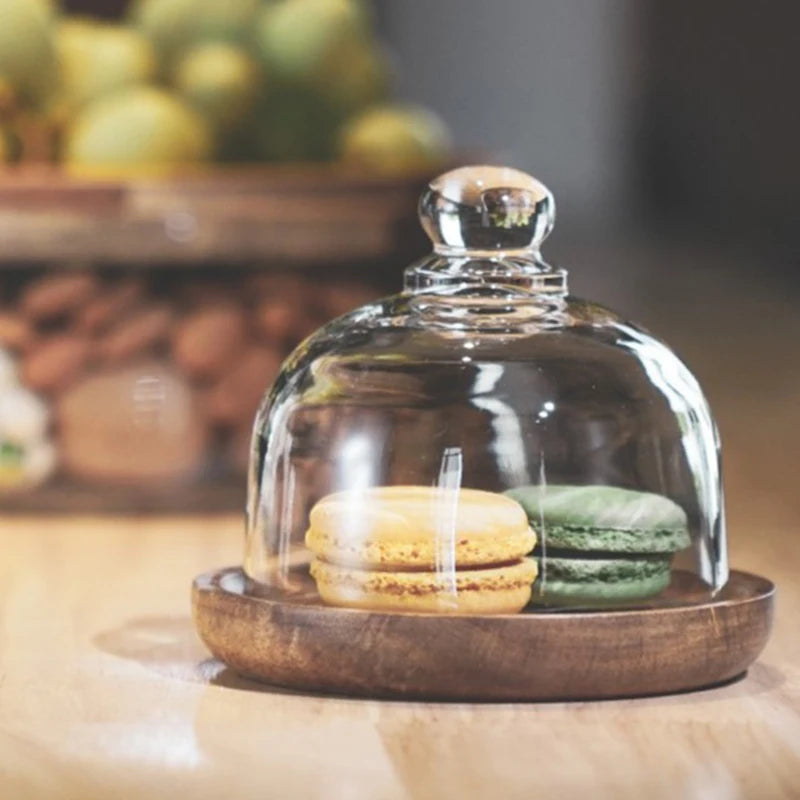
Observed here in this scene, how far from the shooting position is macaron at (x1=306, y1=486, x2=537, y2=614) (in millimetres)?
681

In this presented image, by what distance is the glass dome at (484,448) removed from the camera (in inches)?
27.0

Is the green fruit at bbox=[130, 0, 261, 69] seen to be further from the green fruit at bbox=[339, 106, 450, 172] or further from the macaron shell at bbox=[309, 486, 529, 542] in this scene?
the macaron shell at bbox=[309, 486, 529, 542]

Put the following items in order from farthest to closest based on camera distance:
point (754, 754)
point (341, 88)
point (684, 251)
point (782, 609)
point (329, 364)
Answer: point (684, 251) → point (341, 88) → point (782, 609) → point (329, 364) → point (754, 754)

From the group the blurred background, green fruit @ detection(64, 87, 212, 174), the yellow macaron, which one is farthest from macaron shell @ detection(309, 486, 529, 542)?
green fruit @ detection(64, 87, 212, 174)

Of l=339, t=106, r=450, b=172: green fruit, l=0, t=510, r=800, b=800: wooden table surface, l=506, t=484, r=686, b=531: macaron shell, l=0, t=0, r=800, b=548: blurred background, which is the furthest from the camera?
l=339, t=106, r=450, b=172: green fruit

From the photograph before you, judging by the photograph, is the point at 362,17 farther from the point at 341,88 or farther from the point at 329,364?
the point at 329,364

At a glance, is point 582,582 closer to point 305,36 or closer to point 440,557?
point 440,557

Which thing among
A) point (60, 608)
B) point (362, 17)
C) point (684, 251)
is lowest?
point (684, 251)

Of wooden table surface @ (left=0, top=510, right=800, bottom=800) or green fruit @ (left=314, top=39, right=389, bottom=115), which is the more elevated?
green fruit @ (left=314, top=39, right=389, bottom=115)

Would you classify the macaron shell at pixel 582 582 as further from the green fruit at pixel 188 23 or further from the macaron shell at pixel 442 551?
the green fruit at pixel 188 23

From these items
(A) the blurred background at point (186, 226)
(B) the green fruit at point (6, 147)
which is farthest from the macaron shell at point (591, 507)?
(B) the green fruit at point (6, 147)

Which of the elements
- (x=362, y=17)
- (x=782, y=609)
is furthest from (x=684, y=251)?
(x=782, y=609)

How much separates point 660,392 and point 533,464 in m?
0.06

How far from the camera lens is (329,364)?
745 mm
